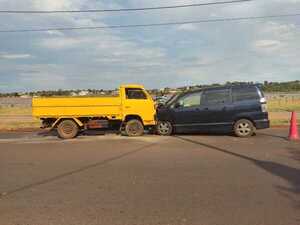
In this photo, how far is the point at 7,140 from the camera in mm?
18469

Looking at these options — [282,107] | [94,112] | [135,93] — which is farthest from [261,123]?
[282,107]

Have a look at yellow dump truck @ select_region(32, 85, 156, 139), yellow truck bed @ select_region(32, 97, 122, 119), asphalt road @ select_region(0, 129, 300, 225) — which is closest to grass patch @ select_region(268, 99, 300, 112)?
yellow dump truck @ select_region(32, 85, 156, 139)

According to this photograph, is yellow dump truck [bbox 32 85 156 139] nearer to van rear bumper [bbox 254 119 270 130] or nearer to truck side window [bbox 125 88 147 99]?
truck side window [bbox 125 88 147 99]

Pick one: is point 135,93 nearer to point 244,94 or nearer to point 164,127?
point 164,127

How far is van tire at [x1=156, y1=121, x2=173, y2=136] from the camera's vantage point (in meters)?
18.8

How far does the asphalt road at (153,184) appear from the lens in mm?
6797

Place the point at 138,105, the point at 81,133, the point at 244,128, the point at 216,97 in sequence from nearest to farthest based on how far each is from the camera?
the point at 244,128 < the point at 216,97 < the point at 138,105 < the point at 81,133

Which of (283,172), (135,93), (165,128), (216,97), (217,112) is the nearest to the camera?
(283,172)

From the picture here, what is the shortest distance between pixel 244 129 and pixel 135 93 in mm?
4416

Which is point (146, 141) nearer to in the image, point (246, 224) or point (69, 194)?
point (69, 194)

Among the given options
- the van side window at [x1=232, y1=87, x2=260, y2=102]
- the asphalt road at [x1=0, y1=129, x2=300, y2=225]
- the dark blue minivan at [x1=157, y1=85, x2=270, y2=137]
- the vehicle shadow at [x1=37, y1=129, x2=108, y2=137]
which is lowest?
the asphalt road at [x1=0, y1=129, x2=300, y2=225]

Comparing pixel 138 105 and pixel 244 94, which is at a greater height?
pixel 244 94

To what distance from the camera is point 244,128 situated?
17938mm

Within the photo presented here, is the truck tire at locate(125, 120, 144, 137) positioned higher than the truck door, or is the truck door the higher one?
the truck door
